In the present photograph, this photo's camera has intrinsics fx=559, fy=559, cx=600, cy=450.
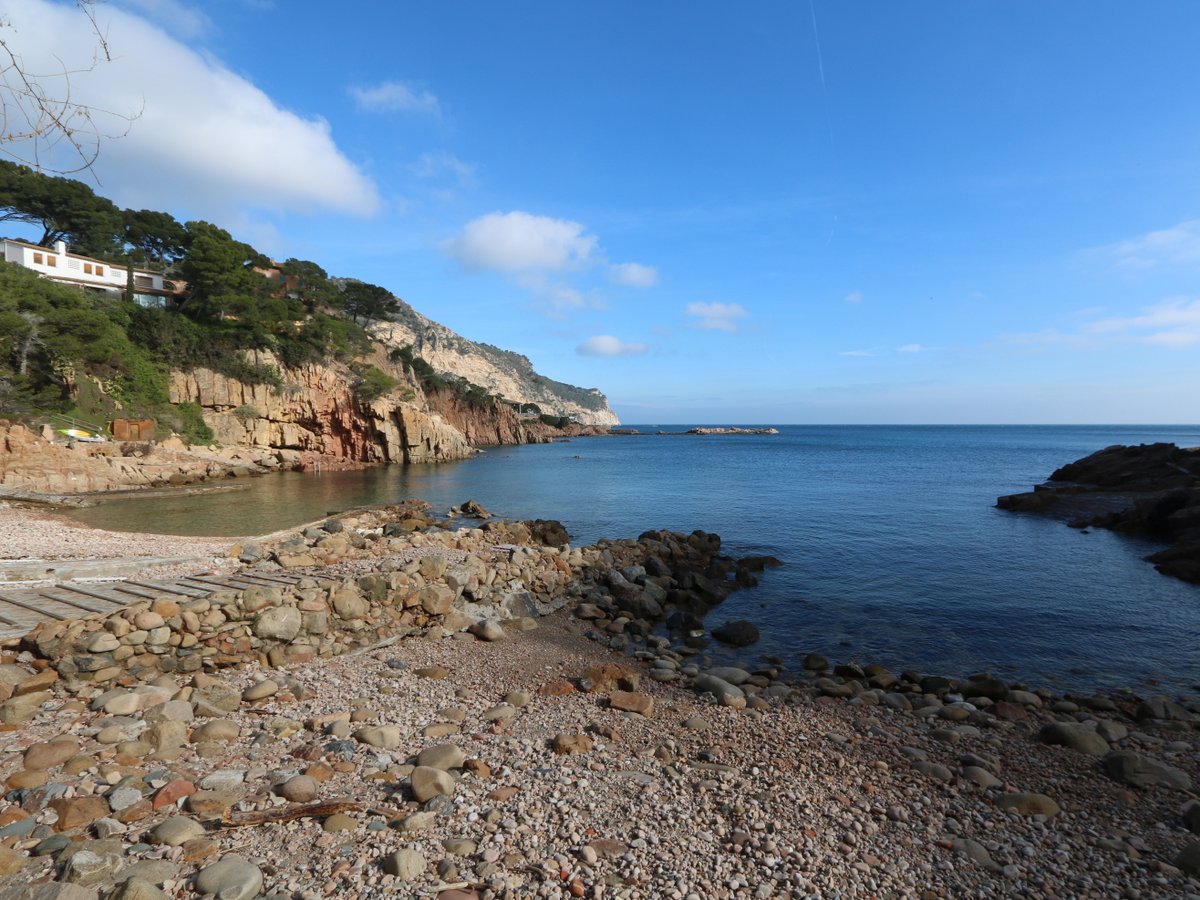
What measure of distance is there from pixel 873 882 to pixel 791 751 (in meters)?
2.21

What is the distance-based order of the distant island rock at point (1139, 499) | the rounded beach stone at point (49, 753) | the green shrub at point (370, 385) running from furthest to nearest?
the green shrub at point (370, 385) → the distant island rock at point (1139, 499) → the rounded beach stone at point (49, 753)

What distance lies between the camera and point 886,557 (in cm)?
1905

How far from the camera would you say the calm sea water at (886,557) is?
11.6 m

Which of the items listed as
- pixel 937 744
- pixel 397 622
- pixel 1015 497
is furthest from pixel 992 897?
pixel 1015 497

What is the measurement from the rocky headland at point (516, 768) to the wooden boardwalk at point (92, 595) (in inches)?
32.6

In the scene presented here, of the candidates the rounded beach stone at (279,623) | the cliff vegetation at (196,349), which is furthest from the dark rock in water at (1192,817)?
the cliff vegetation at (196,349)

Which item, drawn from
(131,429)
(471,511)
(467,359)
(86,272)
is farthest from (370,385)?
(467,359)

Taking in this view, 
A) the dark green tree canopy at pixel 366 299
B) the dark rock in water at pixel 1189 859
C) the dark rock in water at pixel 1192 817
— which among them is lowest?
the dark rock in water at pixel 1192 817

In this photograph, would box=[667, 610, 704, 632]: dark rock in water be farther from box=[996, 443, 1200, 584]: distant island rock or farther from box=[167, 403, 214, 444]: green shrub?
box=[167, 403, 214, 444]: green shrub

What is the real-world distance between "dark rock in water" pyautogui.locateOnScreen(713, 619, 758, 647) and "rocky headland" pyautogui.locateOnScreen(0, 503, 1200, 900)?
127 centimetres

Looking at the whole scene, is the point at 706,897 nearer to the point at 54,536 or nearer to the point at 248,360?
the point at 54,536

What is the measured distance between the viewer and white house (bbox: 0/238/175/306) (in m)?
41.9

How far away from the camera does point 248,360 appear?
148 ft

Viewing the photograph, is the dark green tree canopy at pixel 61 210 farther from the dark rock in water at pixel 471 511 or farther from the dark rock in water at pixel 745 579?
the dark rock in water at pixel 745 579
